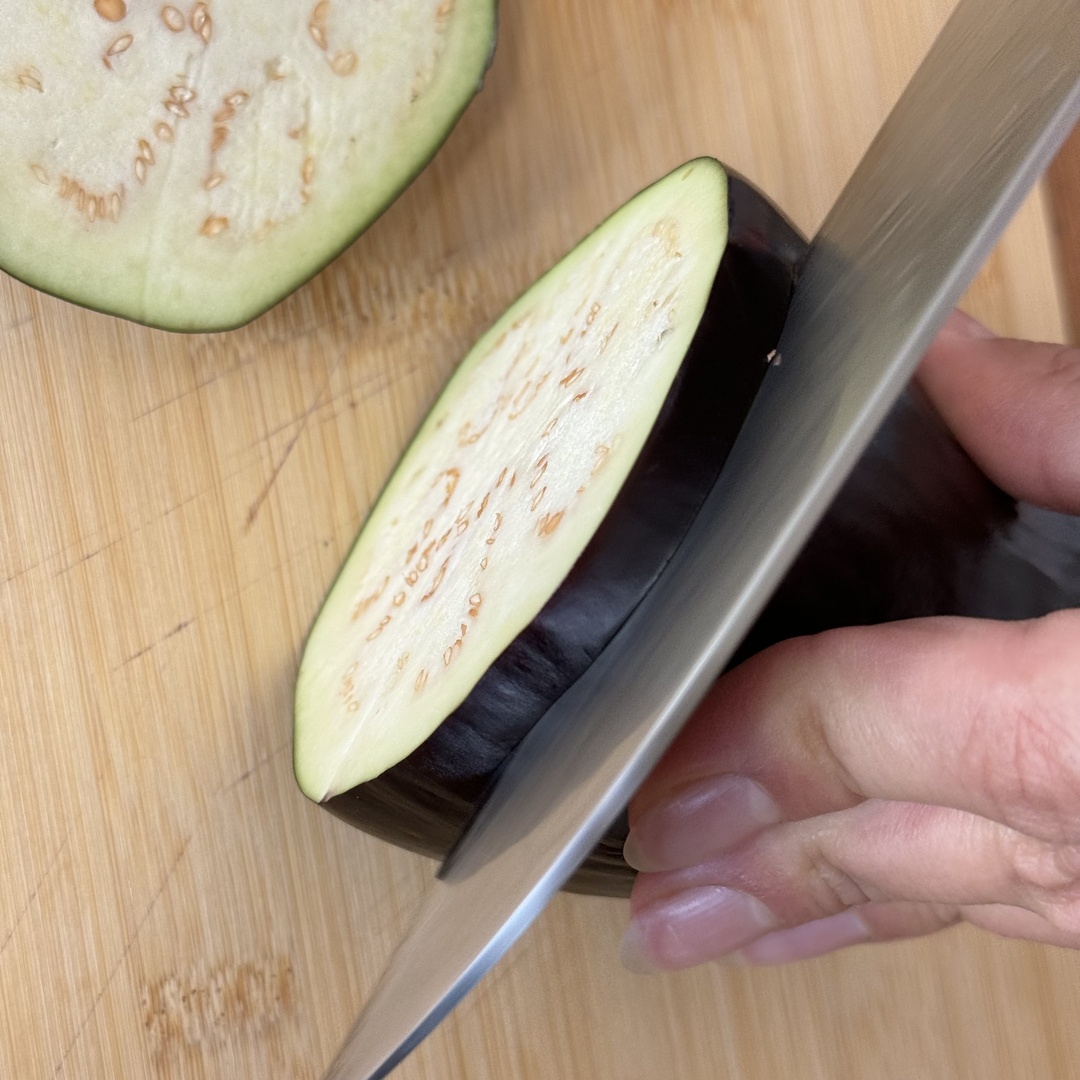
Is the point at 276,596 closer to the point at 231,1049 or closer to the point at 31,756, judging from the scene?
the point at 31,756

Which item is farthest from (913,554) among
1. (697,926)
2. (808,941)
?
(808,941)

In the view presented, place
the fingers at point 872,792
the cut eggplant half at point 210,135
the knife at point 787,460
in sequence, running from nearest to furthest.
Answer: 1. the knife at point 787,460
2. the fingers at point 872,792
3. the cut eggplant half at point 210,135

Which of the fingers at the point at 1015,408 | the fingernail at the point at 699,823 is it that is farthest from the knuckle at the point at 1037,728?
the fingers at the point at 1015,408

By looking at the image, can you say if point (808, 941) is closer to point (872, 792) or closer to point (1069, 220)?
point (872, 792)

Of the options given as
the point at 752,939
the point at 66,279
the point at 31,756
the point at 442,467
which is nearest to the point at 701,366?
the point at 442,467

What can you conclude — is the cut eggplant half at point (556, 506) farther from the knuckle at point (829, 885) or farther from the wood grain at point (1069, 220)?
the wood grain at point (1069, 220)

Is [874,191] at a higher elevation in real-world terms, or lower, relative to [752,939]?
higher
